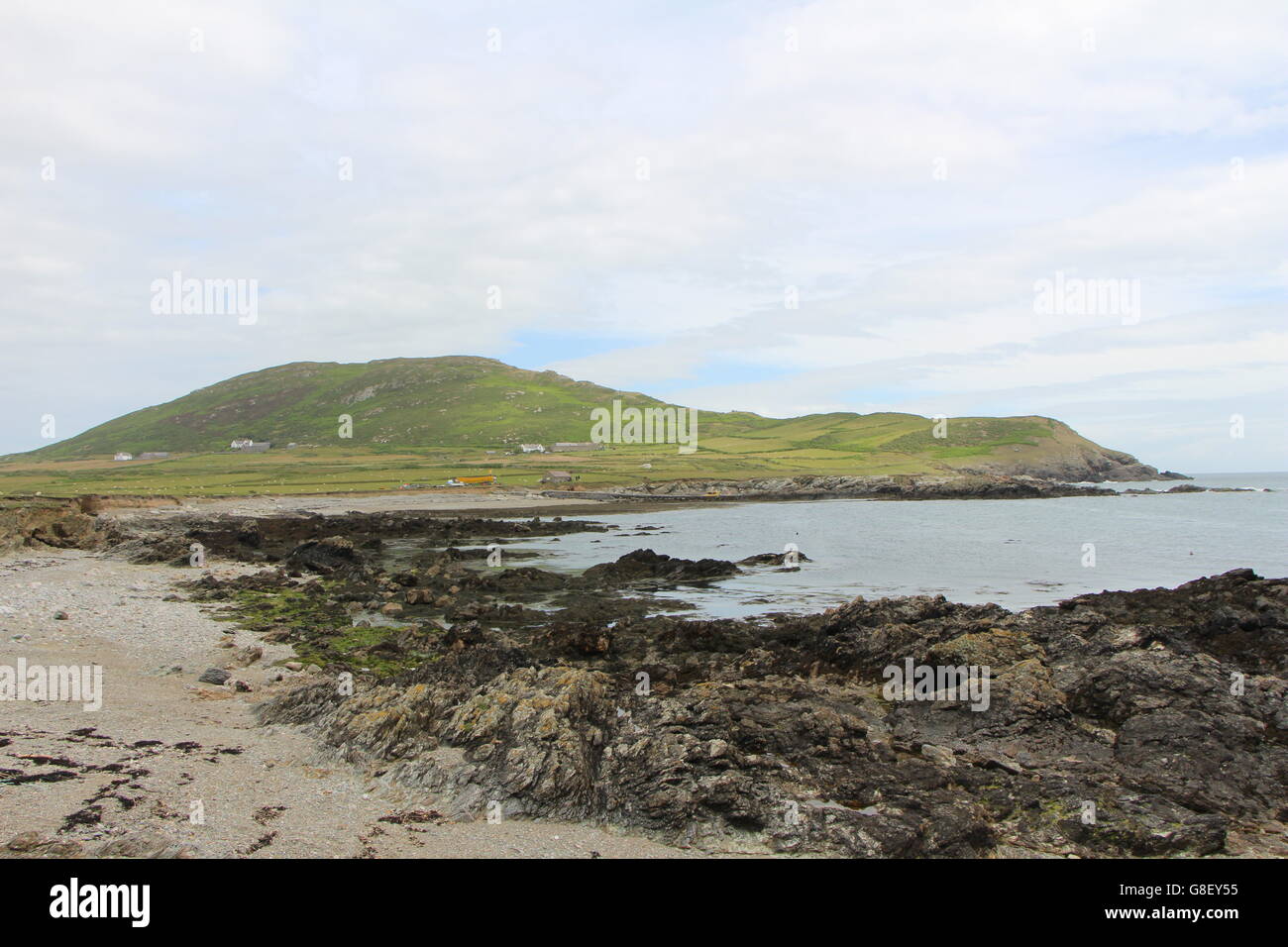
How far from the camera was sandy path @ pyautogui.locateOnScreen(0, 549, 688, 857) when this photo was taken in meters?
9.69

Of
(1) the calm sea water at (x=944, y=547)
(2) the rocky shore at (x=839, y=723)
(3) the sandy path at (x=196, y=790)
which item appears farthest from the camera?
(1) the calm sea water at (x=944, y=547)

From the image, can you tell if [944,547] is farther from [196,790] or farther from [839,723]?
[196,790]

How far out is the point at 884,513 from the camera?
89.9 m

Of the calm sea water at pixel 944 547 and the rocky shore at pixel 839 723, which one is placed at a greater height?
the rocky shore at pixel 839 723

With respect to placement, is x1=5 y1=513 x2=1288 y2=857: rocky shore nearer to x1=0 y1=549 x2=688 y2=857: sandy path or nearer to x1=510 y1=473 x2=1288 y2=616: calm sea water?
x1=0 y1=549 x2=688 y2=857: sandy path

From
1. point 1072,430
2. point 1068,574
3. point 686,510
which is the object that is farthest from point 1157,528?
point 1072,430

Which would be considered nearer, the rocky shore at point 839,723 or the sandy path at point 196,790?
the sandy path at point 196,790

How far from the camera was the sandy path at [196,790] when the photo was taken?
381 inches

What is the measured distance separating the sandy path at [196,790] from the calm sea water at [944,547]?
19713 mm

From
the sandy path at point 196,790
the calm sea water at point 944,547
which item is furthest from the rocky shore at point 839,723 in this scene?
the calm sea water at point 944,547

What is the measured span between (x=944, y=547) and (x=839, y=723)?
46.3 meters

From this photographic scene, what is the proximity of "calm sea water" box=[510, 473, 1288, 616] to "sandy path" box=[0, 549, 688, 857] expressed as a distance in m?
19.7

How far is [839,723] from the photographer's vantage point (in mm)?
14516

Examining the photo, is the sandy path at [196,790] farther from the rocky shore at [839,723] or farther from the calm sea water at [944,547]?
the calm sea water at [944,547]
